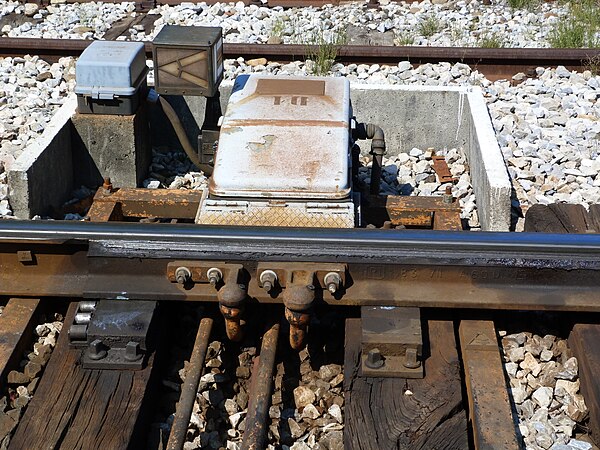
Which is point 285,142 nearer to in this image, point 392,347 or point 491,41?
point 392,347

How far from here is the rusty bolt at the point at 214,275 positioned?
3.42 m

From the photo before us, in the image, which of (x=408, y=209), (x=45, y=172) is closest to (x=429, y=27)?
(x=408, y=209)

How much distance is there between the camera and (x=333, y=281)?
3402 millimetres

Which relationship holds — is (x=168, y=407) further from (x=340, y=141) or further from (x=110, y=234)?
(x=340, y=141)

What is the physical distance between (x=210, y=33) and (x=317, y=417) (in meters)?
2.64

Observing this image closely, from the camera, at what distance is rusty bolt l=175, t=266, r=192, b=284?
11.3ft

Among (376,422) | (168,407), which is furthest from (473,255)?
(168,407)

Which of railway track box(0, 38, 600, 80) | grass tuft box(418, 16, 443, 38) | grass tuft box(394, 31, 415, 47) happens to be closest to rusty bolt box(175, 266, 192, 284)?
railway track box(0, 38, 600, 80)

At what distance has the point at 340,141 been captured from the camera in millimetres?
4246

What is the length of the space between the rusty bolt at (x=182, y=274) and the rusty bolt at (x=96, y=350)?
0.39m

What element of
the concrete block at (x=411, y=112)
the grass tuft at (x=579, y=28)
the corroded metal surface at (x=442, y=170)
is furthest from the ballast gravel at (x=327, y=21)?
the corroded metal surface at (x=442, y=170)

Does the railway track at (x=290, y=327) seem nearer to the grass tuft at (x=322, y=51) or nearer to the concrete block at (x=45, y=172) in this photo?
the concrete block at (x=45, y=172)

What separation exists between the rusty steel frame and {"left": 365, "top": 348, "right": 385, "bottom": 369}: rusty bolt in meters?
0.27

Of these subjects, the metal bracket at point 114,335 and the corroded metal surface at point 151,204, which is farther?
the corroded metal surface at point 151,204
